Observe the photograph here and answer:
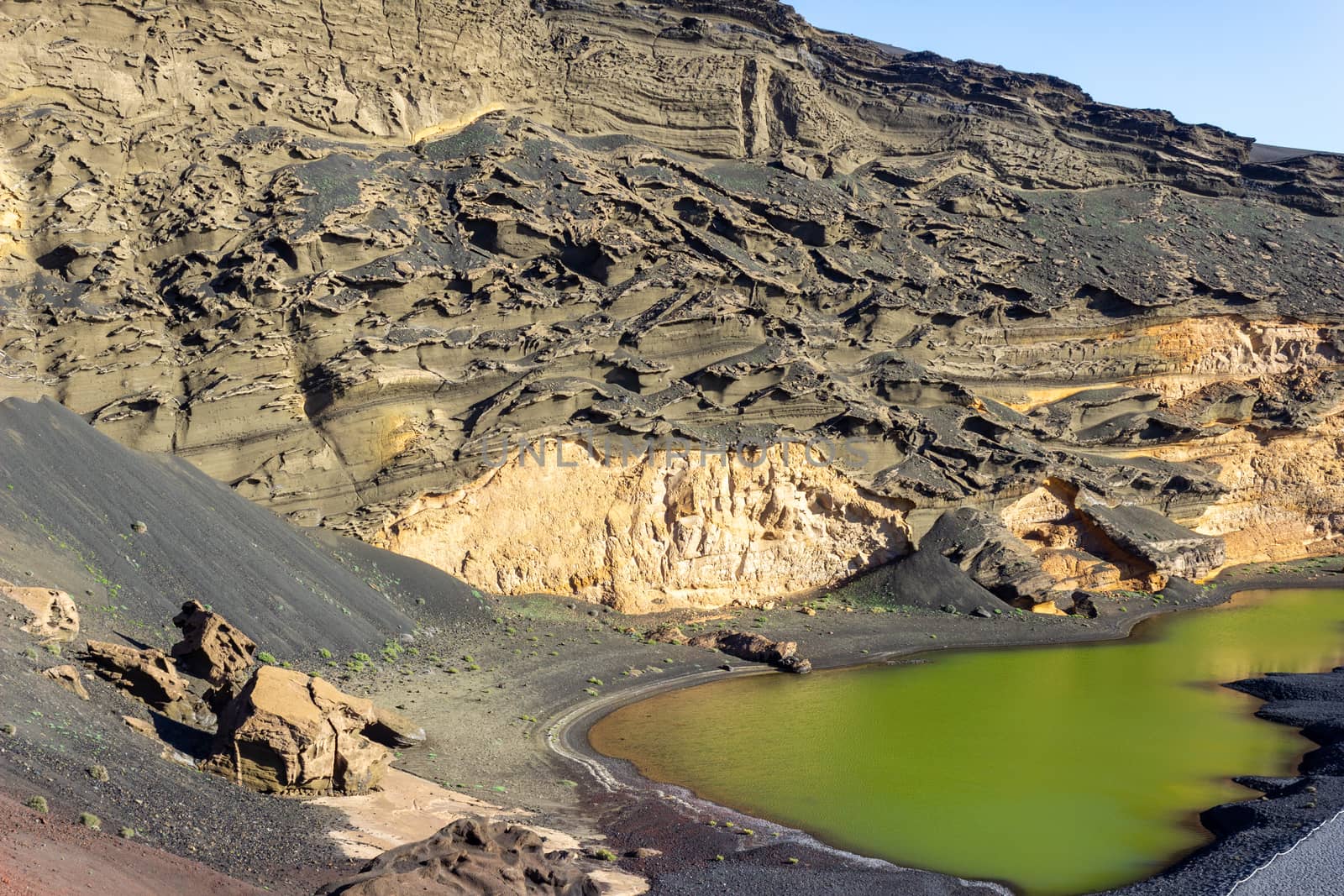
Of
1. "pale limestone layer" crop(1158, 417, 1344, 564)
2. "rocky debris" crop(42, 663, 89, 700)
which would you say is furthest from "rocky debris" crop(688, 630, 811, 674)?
"pale limestone layer" crop(1158, 417, 1344, 564)

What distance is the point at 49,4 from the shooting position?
30.5 m

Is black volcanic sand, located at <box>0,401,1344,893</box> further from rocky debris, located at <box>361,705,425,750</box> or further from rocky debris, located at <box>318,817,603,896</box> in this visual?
rocky debris, located at <box>318,817,603,896</box>

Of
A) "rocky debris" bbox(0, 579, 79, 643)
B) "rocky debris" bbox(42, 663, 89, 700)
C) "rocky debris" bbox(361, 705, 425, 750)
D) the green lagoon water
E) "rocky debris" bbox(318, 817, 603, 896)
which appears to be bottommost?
the green lagoon water

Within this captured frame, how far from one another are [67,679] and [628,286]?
2143 centimetres

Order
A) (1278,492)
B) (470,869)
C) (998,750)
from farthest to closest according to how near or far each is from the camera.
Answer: (1278,492)
(998,750)
(470,869)

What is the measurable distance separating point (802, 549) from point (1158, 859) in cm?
1656

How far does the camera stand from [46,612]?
1494 centimetres

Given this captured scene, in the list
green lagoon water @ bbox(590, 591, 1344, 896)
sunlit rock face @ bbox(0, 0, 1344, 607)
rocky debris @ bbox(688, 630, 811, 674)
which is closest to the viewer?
green lagoon water @ bbox(590, 591, 1344, 896)

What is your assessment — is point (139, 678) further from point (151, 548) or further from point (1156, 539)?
point (1156, 539)

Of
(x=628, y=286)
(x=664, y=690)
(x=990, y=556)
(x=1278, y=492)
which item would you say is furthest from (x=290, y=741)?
(x=1278, y=492)

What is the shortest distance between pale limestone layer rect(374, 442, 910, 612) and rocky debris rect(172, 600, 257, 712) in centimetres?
937

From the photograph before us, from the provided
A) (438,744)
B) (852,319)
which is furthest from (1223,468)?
(438,744)

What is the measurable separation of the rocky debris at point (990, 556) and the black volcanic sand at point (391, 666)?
3.07 feet

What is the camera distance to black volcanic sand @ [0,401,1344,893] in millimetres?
12117
